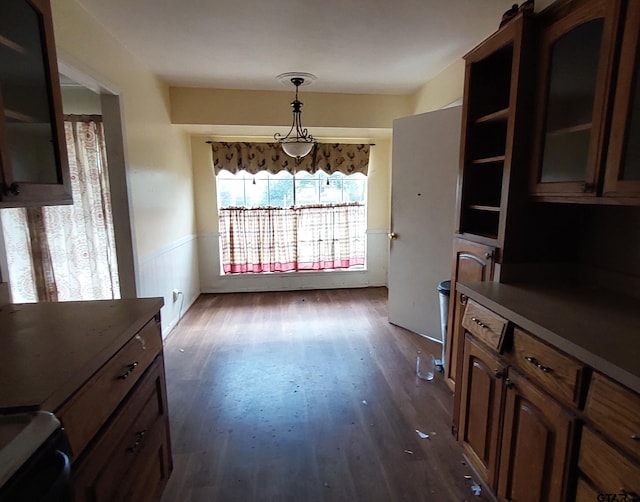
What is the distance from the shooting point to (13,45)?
1.19 meters

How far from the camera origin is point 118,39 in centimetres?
241

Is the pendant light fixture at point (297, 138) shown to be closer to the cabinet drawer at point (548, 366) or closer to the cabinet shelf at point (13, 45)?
the cabinet shelf at point (13, 45)

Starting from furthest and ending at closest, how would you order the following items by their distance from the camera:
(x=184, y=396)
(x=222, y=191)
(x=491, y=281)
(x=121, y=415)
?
(x=222, y=191), (x=184, y=396), (x=491, y=281), (x=121, y=415)

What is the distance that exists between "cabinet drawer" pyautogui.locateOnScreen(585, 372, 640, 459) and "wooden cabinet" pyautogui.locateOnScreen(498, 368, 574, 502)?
10cm

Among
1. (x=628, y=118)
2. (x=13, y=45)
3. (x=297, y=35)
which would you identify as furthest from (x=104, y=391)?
(x=297, y=35)

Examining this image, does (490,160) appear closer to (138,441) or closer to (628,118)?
(628,118)

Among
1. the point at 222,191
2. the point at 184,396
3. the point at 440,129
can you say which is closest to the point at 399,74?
the point at 440,129

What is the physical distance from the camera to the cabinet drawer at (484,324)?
138 cm

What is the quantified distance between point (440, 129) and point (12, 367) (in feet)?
9.44

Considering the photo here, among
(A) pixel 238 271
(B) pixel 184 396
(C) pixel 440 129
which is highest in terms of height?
(C) pixel 440 129

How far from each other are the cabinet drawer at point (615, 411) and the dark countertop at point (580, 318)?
32mm

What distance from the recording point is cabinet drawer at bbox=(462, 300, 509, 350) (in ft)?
4.51

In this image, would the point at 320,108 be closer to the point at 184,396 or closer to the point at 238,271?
the point at 238,271

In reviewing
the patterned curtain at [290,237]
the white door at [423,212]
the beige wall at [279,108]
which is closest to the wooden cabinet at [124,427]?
the white door at [423,212]
